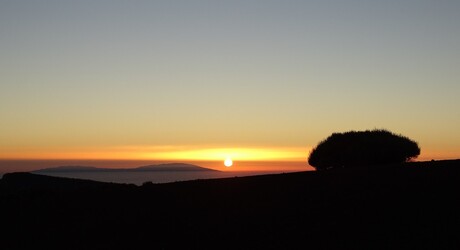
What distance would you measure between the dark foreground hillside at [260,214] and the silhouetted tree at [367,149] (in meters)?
A: 15.0

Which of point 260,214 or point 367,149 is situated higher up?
point 367,149

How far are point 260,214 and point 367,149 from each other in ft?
77.3

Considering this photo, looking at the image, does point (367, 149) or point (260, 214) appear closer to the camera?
point (260, 214)

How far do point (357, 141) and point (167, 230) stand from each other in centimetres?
2660

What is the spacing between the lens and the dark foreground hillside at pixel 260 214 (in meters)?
14.5

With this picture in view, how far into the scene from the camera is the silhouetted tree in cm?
3962

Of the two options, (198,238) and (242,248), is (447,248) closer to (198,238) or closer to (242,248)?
(242,248)

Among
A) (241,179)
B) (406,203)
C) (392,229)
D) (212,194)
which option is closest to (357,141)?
(241,179)

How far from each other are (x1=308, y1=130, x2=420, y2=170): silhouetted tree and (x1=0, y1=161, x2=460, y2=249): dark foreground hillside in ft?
49.1

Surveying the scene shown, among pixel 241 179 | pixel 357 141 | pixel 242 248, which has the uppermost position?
pixel 357 141

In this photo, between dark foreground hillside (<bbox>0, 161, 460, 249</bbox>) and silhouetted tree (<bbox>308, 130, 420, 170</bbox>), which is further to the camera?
silhouetted tree (<bbox>308, 130, 420, 170</bbox>)

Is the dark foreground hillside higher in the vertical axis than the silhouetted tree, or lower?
lower

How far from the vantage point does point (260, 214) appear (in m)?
17.5

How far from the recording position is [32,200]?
22938mm
